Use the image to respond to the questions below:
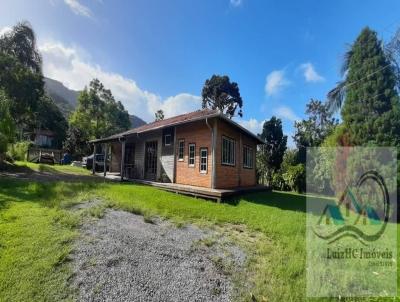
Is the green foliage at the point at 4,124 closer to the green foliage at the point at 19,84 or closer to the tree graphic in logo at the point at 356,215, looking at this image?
the green foliage at the point at 19,84

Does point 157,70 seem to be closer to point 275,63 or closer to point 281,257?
point 275,63

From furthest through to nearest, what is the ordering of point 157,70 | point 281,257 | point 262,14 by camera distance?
point 157,70, point 262,14, point 281,257

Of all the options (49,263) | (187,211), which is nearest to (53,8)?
(187,211)

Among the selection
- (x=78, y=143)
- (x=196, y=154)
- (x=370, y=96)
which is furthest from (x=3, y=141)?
(x=78, y=143)

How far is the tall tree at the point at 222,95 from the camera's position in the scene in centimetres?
3158

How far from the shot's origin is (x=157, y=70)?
1377 cm

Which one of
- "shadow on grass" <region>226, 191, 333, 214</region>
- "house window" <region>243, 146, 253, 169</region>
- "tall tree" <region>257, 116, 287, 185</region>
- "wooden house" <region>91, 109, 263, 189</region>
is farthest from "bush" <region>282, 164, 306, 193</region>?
"shadow on grass" <region>226, 191, 333, 214</region>

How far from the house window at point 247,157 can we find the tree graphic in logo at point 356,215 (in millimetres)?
5054

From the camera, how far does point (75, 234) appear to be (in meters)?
3.98

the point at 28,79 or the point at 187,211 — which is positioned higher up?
the point at 28,79

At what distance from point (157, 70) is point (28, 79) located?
7981mm

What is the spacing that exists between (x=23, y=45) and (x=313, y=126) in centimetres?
2510

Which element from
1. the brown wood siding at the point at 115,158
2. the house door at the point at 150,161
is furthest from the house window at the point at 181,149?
the brown wood siding at the point at 115,158

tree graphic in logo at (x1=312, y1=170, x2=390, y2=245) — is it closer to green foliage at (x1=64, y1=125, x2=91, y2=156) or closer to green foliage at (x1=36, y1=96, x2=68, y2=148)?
green foliage at (x1=64, y1=125, x2=91, y2=156)
